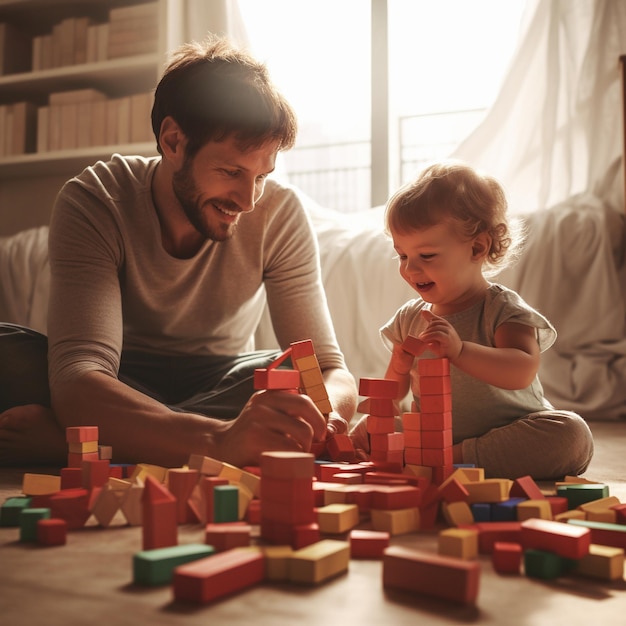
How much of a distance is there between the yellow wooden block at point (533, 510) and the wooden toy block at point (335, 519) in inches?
8.3

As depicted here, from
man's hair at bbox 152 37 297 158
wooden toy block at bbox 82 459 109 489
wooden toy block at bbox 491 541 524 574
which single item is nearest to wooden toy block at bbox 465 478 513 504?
wooden toy block at bbox 491 541 524 574

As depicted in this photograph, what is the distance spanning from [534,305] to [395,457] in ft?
4.92

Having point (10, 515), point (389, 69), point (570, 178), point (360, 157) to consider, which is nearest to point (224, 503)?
point (10, 515)

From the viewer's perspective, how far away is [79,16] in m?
3.83

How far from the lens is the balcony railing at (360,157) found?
3383 millimetres

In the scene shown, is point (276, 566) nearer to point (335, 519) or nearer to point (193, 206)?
point (335, 519)

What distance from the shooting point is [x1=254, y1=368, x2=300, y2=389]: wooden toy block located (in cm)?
103

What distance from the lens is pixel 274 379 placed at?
41.2 inches

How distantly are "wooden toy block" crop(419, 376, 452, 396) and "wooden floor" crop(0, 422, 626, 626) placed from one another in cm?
28

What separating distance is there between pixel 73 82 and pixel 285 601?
360 cm

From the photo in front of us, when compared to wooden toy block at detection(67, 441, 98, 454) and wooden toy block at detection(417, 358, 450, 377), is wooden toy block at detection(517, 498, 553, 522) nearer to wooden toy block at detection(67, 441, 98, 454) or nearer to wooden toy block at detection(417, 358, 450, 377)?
wooden toy block at detection(417, 358, 450, 377)

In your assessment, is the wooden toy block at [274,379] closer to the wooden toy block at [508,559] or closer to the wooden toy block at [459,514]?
the wooden toy block at [459,514]

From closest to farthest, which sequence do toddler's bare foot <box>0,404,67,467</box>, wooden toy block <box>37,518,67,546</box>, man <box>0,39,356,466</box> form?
wooden toy block <box>37,518,67,546</box> → man <box>0,39,356,466</box> → toddler's bare foot <box>0,404,67,467</box>

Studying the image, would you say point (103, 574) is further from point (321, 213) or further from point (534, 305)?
point (321, 213)
